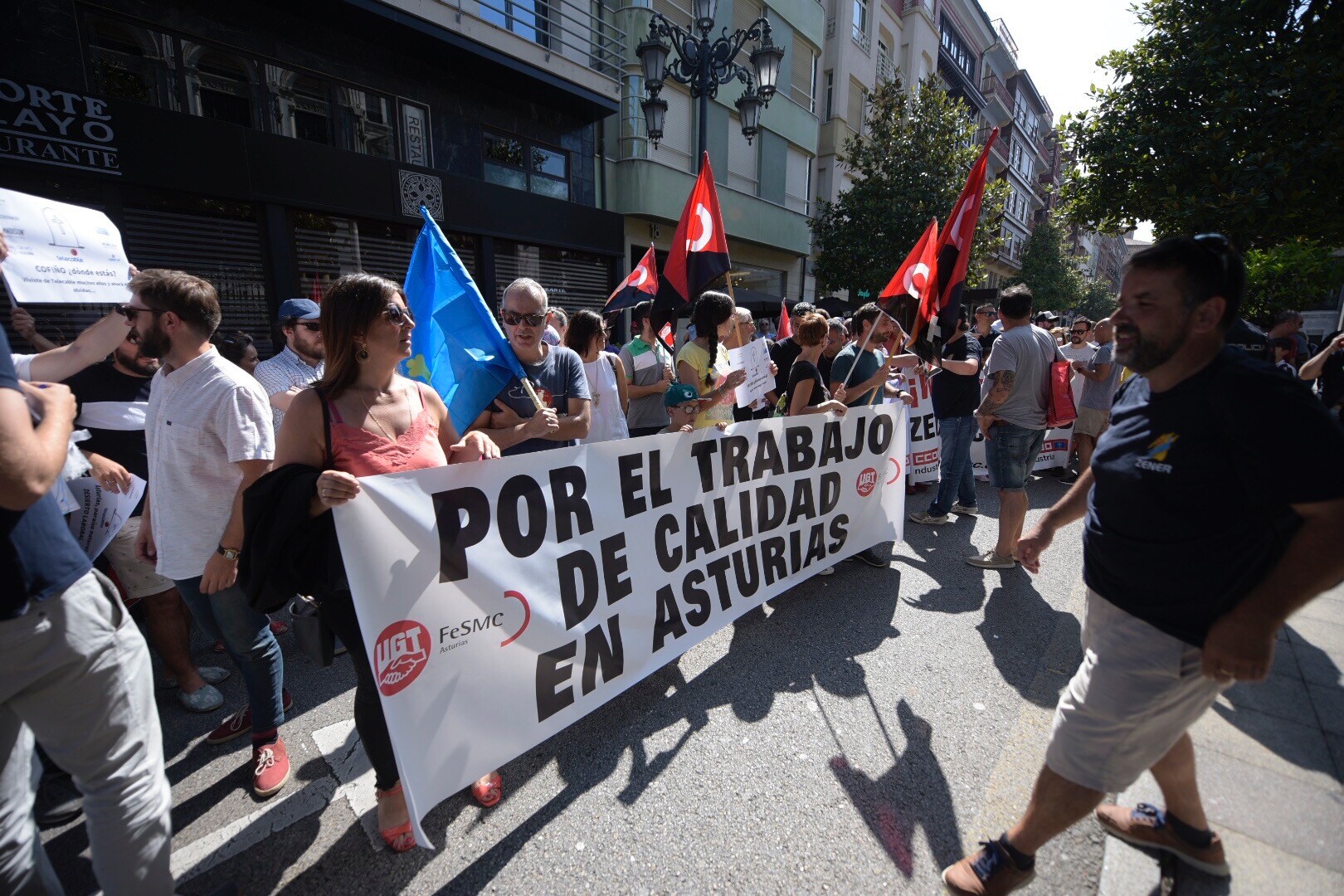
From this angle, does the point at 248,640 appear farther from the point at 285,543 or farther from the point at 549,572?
the point at 549,572

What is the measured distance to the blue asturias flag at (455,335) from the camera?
101 inches

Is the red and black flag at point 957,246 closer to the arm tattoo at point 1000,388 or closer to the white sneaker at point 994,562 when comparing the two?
the arm tattoo at point 1000,388

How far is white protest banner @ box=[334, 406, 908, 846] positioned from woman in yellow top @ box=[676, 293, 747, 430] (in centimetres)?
32

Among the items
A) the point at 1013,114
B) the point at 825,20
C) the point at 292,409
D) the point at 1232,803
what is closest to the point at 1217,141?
the point at 1232,803

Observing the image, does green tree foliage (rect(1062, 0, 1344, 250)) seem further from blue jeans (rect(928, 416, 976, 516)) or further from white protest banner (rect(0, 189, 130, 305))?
white protest banner (rect(0, 189, 130, 305))

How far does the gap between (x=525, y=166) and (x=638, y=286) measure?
6.44 meters

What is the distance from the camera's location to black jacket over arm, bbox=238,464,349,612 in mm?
1739

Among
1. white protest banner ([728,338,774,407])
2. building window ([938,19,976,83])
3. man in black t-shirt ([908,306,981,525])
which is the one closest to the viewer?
white protest banner ([728,338,774,407])

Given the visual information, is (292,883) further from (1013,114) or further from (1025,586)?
(1013,114)

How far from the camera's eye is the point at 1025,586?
4109mm

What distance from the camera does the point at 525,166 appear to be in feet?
38.2

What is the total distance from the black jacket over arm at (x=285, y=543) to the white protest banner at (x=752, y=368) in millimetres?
2482

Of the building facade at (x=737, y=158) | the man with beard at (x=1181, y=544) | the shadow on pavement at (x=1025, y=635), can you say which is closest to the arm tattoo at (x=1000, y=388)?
the shadow on pavement at (x=1025, y=635)

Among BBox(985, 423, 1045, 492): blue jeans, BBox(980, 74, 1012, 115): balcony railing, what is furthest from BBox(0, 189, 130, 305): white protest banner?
BBox(980, 74, 1012, 115): balcony railing
